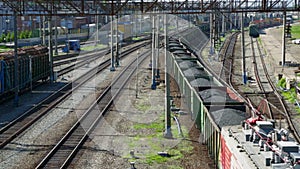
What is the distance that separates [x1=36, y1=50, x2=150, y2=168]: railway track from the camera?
16844 millimetres

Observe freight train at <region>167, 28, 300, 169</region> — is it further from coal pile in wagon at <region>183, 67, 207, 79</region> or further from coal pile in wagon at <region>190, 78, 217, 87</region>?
coal pile in wagon at <region>183, 67, 207, 79</region>

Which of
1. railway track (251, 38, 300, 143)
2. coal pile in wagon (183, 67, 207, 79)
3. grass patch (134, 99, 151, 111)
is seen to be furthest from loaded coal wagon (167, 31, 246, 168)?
grass patch (134, 99, 151, 111)

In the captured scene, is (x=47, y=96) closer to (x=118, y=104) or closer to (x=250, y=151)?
(x=118, y=104)

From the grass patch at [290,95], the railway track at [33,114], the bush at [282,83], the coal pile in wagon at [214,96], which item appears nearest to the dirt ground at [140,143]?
the coal pile in wagon at [214,96]

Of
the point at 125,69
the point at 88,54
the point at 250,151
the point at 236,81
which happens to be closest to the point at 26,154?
the point at 250,151

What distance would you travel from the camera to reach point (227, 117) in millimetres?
14086

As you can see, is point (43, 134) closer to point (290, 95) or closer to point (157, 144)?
point (157, 144)

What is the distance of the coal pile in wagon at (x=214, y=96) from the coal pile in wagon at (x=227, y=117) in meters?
1.41

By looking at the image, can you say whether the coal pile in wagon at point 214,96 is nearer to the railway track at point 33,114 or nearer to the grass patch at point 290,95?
the railway track at point 33,114

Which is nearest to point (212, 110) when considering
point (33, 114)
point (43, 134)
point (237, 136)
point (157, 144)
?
point (157, 144)

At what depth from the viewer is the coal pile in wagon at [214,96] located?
16906mm

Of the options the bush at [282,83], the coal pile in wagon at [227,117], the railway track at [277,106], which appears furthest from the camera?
the bush at [282,83]

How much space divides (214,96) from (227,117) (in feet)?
12.3

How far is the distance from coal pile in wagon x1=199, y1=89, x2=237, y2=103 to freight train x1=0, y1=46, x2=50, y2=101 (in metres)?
13.4
